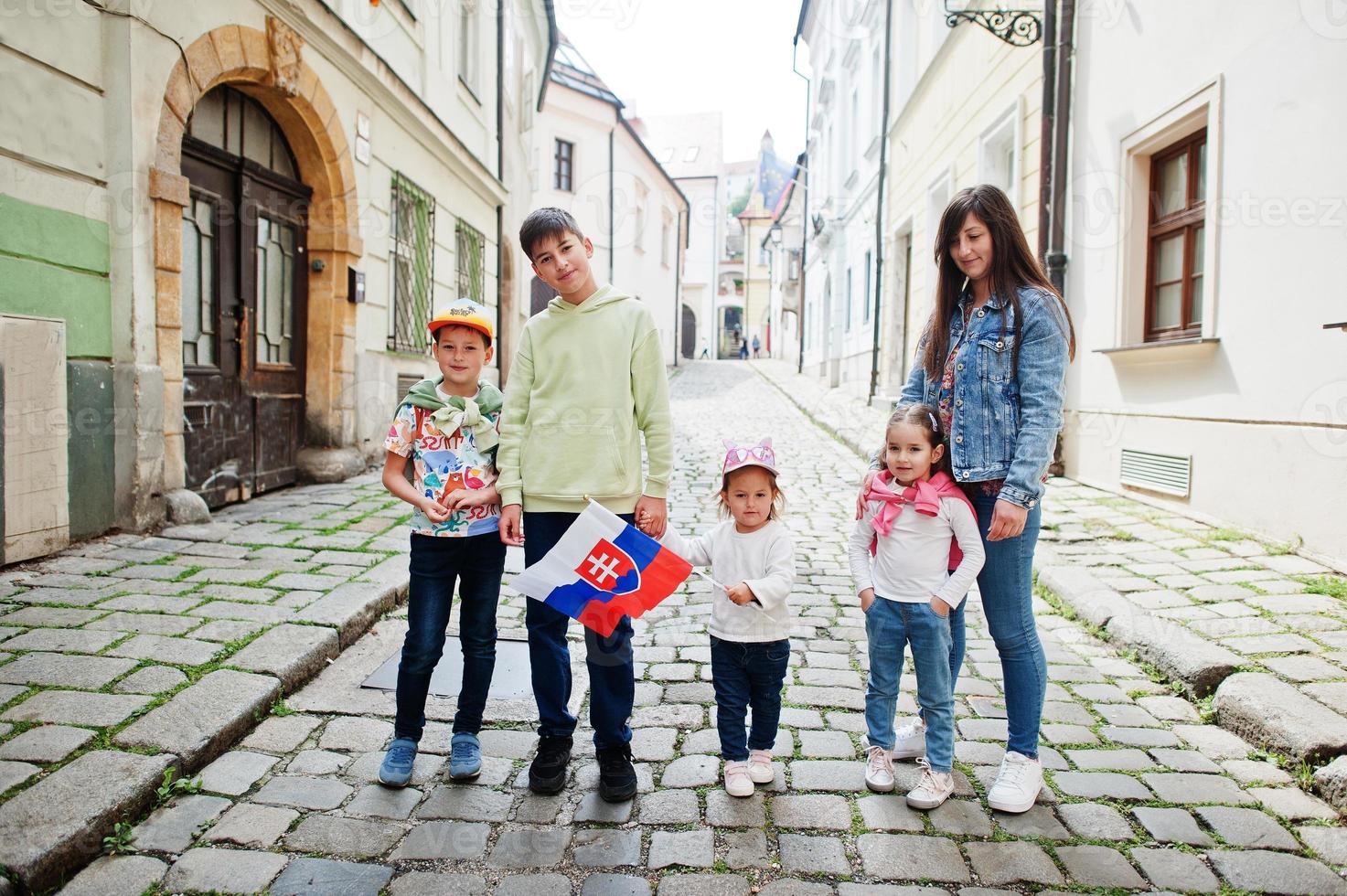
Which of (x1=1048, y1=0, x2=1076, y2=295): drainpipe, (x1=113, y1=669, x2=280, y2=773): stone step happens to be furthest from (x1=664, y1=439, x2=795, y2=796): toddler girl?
(x1=1048, y1=0, x2=1076, y2=295): drainpipe

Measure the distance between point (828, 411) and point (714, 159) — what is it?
42645 millimetres

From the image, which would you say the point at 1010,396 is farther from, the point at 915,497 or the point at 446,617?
the point at 446,617

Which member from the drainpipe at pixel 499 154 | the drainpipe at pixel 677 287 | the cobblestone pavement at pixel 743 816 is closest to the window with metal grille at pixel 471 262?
the drainpipe at pixel 499 154

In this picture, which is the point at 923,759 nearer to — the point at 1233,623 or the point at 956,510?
the point at 956,510

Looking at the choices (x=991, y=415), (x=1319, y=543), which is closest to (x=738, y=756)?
(x=991, y=415)

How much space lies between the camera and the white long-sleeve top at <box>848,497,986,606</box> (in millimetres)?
2779

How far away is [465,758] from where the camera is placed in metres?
2.95

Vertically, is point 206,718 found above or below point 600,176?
below

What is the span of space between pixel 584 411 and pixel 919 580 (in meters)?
1.15

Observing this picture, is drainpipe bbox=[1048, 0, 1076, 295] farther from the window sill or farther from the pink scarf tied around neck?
the pink scarf tied around neck

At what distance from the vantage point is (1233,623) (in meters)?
4.23

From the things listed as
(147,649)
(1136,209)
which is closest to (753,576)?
(147,649)

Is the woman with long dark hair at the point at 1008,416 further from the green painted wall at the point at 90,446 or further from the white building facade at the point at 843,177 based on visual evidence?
the white building facade at the point at 843,177

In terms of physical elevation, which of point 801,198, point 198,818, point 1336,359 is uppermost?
point 801,198
